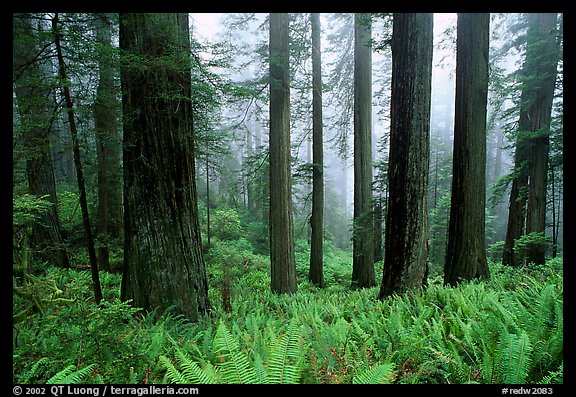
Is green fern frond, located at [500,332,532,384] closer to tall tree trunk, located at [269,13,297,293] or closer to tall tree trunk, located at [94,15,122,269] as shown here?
tall tree trunk, located at [94,15,122,269]

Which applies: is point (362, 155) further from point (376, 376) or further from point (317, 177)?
point (376, 376)

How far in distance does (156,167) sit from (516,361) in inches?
172

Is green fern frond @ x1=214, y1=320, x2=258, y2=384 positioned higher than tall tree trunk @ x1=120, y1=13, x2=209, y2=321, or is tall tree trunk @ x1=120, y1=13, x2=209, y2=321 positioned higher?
tall tree trunk @ x1=120, y1=13, x2=209, y2=321

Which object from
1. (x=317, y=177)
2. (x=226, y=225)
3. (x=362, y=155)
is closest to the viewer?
(x=362, y=155)

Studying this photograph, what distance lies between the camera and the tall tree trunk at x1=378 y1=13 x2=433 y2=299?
451 centimetres

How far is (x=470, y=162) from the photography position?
17.6 ft

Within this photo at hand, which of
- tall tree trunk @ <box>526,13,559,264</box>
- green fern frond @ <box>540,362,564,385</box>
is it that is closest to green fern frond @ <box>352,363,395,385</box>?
green fern frond @ <box>540,362,564,385</box>

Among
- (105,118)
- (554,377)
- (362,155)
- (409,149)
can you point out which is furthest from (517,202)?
(105,118)

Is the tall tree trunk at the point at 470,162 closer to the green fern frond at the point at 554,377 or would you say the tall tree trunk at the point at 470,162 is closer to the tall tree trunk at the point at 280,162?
the green fern frond at the point at 554,377

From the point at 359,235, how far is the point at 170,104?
6834 mm

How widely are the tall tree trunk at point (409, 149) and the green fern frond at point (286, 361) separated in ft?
10.4

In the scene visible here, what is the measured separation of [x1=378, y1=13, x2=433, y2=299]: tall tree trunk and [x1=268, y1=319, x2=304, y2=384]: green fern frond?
10.4ft
